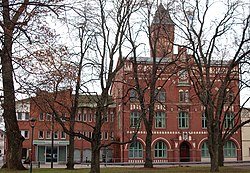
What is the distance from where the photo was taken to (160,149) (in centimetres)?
5769

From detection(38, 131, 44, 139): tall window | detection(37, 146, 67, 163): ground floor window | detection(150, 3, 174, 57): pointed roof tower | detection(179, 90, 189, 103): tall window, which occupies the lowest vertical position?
detection(37, 146, 67, 163): ground floor window

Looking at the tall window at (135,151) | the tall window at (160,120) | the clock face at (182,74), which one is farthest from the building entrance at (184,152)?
the clock face at (182,74)

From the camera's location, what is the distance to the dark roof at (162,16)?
34625 millimetres

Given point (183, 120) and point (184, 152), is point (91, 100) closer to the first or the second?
point (183, 120)

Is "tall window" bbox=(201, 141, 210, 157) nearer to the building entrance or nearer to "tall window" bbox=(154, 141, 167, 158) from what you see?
the building entrance

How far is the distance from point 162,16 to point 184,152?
93.1ft

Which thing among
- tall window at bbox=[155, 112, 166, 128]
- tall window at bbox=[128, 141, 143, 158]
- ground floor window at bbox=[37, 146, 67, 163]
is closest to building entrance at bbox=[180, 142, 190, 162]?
tall window at bbox=[155, 112, 166, 128]

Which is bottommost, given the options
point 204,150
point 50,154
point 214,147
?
point 50,154

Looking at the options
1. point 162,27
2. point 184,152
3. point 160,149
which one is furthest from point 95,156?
point 184,152


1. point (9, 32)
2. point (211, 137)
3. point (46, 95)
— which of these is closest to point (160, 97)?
point (211, 137)

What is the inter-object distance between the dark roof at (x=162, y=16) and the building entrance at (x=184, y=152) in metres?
26.0

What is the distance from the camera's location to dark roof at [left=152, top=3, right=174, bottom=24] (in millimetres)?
34625

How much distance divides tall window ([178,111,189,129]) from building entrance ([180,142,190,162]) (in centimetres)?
248

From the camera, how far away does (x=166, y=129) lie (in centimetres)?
5809
